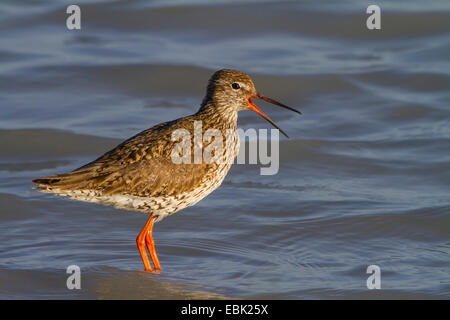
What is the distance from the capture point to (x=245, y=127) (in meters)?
13.3

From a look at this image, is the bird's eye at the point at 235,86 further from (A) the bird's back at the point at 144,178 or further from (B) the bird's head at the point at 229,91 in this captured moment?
(A) the bird's back at the point at 144,178

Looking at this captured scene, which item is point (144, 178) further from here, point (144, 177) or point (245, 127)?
point (245, 127)

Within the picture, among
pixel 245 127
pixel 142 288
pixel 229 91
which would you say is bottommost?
pixel 142 288

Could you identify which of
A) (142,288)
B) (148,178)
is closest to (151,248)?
(142,288)

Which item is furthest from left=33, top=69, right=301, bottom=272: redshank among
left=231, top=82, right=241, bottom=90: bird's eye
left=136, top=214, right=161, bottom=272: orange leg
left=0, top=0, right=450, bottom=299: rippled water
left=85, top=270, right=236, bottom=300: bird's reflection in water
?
left=0, top=0, right=450, bottom=299: rippled water

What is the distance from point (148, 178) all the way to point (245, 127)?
5261mm

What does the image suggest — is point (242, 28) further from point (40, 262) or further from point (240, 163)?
point (40, 262)

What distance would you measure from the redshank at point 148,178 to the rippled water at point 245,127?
2.59ft

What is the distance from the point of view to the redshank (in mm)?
8117

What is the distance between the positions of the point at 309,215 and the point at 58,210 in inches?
129

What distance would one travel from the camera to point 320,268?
28.5 feet

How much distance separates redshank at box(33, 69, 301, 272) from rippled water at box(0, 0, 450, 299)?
0.79 m

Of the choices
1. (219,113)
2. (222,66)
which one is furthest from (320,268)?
(222,66)

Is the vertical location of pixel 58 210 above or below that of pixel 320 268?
above
